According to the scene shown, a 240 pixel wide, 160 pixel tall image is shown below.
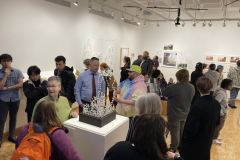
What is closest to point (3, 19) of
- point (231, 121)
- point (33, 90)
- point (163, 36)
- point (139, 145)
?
point (33, 90)

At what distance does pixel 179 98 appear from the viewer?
3113mm

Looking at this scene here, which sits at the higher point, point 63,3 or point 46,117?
point 63,3

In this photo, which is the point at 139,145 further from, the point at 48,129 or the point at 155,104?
the point at 48,129

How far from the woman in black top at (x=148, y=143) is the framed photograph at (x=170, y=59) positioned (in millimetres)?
9223

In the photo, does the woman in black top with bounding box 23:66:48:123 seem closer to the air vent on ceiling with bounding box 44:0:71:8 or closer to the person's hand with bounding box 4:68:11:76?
the person's hand with bounding box 4:68:11:76

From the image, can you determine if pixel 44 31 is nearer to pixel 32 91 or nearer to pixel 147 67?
pixel 32 91

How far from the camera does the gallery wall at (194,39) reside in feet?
28.3

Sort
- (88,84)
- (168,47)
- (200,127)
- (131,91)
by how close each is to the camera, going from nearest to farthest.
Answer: (200,127) < (131,91) < (88,84) < (168,47)

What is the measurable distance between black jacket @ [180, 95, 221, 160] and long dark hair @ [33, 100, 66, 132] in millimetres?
1540

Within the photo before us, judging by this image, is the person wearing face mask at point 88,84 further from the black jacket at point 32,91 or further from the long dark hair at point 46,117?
the long dark hair at point 46,117

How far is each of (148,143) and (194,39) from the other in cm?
927

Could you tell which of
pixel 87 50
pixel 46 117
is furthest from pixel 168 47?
pixel 46 117

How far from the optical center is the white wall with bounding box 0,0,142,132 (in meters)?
4.13

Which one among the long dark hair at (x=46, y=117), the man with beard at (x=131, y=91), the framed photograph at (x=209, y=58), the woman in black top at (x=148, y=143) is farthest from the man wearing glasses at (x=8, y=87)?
the framed photograph at (x=209, y=58)
